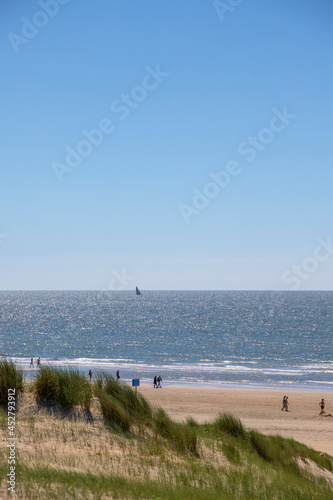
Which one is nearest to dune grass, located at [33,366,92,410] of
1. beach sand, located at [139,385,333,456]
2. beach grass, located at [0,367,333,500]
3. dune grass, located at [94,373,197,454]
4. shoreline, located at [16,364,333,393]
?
beach grass, located at [0,367,333,500]

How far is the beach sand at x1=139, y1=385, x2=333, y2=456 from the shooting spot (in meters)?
24.5

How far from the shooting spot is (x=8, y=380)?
1249 centimetres

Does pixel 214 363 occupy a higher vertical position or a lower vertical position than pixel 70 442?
lower

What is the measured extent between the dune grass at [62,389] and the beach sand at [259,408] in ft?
35.8

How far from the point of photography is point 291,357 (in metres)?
56.8

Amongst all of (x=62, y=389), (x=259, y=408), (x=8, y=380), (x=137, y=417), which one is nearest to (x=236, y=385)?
(x=259, y=408)

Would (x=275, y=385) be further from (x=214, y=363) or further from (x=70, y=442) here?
(x=70, y=442)

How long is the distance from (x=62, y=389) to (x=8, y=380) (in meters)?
1.61

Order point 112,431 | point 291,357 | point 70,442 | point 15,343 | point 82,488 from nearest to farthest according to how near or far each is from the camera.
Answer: point 82,488 < point 70,442 < point 112,431 < point 291,357 < point 15,343

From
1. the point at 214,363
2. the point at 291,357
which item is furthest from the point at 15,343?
the point at 291,357

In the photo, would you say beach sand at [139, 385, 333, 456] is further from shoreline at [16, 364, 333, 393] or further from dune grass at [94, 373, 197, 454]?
dune grass at [94, 373, 197, 454]

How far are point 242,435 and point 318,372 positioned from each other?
125ft

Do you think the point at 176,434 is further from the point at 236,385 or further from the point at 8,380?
the point at 236,385

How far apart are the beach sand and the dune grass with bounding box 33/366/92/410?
10904mm
